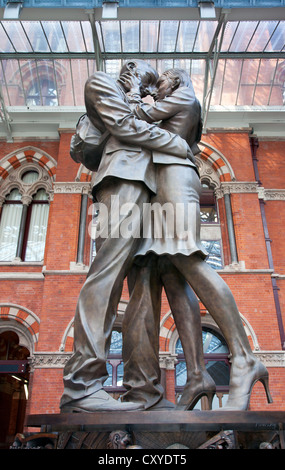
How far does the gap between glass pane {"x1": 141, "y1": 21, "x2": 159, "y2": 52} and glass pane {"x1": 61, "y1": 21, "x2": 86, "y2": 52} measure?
1.57 metres

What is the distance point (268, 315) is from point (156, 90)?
758cm

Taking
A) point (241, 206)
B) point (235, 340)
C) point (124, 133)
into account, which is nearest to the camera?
point (235, 340)

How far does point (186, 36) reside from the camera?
1053cm

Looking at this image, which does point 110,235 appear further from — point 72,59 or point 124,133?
point 72,59

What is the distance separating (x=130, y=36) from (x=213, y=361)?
322 inches

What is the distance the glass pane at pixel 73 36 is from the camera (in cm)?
1027

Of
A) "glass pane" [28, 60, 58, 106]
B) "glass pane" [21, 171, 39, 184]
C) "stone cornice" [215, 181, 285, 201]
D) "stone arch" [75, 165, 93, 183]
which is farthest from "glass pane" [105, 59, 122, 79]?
"stone cornice" [215, 181, 285, 201]

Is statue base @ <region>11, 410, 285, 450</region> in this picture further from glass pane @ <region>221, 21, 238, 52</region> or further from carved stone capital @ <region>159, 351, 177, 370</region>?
glass pane @ <region>221, 21, 238, 52</region>

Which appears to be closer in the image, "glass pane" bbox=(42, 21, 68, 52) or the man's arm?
the man's arm

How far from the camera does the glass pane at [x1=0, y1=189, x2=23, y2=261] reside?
37.8 ft

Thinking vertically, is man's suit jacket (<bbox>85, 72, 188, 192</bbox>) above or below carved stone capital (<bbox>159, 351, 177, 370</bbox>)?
below

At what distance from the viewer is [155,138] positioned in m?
2.65

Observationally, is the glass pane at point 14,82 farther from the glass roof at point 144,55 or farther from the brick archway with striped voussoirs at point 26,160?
the brick archway with striped voussoirs at point 26,160
